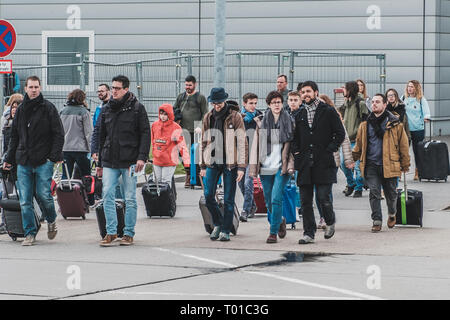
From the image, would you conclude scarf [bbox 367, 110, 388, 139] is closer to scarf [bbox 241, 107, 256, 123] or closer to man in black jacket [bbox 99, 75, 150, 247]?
scarf [bbox 241, 107, 256, 123]

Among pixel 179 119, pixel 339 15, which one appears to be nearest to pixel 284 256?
pixel 179 119

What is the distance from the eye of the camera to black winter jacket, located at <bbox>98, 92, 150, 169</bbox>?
11.7 m

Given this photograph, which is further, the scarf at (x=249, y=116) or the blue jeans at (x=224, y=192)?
the scarf at (x=249, y=116)

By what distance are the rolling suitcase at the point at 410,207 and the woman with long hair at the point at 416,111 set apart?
5443 millimetres

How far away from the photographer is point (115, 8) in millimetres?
27906

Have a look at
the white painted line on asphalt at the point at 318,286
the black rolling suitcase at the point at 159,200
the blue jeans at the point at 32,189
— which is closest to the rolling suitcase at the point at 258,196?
the black rolling suitcase at the point at 159,200

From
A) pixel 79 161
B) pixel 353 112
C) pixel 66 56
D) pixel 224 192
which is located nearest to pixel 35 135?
pixel 224 192

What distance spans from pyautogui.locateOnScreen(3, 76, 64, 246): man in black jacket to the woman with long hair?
7.92 m

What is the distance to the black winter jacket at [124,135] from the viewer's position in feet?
38.5

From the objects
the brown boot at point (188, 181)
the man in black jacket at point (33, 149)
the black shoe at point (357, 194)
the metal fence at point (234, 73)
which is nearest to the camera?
the man in black jacket at point (33, 149)

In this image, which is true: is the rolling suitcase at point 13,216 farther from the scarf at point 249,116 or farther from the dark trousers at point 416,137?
the dark trousers at point 416,137

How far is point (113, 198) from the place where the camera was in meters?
11.8

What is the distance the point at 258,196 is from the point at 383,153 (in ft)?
6.61
